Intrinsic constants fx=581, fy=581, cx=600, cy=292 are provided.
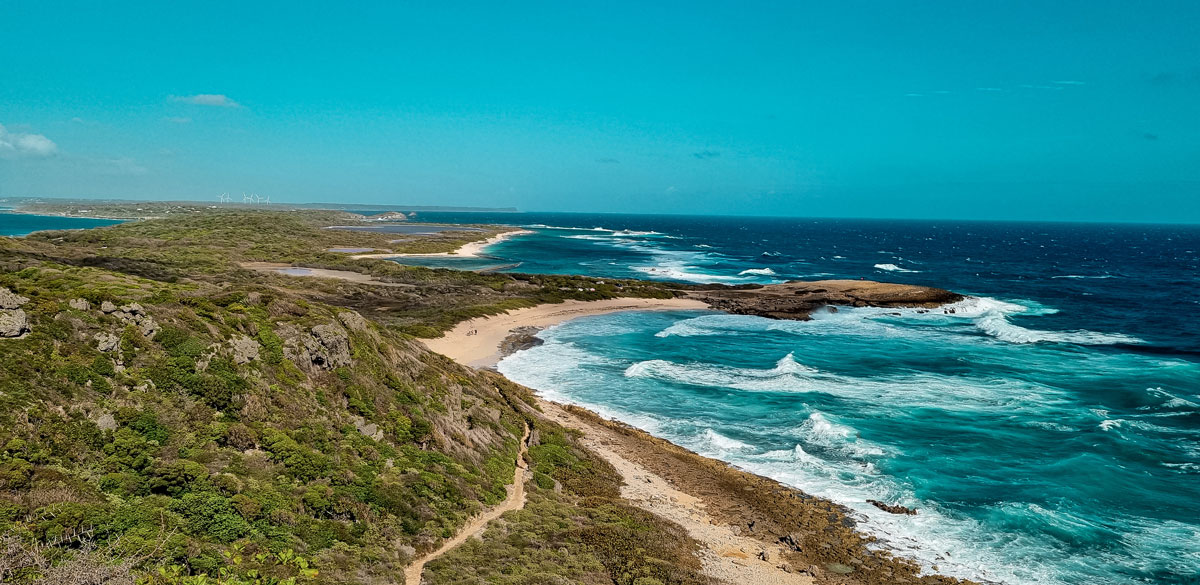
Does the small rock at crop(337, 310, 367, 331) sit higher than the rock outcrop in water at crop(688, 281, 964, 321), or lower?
higher

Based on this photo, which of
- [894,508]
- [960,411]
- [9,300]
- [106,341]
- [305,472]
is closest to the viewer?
[305,472]

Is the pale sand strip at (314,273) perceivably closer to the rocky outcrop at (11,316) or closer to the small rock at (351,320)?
the small rock at (351,320)

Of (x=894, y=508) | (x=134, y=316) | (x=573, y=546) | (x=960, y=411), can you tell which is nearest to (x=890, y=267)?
(x=960, y=411)

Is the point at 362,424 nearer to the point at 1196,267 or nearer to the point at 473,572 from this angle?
the point at 473,572

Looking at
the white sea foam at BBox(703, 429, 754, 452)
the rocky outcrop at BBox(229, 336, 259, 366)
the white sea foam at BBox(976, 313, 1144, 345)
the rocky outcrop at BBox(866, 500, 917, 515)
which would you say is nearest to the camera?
the rocky outcrop at BBox(229, 336, 259, 366)

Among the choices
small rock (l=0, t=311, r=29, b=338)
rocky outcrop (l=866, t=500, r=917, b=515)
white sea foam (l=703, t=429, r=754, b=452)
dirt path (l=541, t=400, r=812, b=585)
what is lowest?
rocky outcrop (l=866, t=500, r=917, b=515)

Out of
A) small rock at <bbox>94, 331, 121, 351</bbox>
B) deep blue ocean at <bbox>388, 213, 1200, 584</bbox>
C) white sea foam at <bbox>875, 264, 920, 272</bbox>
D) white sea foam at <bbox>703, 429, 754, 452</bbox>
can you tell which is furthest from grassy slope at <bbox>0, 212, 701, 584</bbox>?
white sea foam at <bbox>875, 264, 920, 272</bbox>

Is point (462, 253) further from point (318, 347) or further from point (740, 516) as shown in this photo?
point (740, 516)

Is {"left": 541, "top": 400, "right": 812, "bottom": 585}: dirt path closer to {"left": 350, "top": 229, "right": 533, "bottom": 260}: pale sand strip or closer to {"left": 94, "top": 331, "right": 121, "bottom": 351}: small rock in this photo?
{"left": 94, "top": 331, "right": 121, "bottom": 351}: small rock

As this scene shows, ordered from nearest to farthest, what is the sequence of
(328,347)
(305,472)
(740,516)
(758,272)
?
(305,472) < (740,516) < (328,347) < (758,272)
